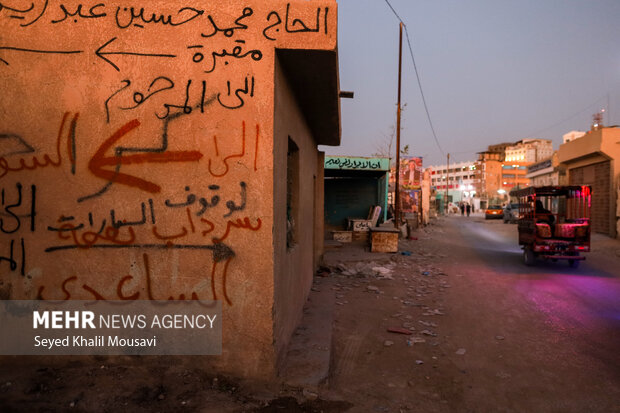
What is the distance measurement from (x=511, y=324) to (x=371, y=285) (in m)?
2.97

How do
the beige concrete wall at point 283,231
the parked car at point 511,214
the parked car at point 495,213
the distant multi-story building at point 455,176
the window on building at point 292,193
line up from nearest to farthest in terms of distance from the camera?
the beige concrete wall at point 283,231
the window on building at point 292,193
the parked car at point 511,214
the parked car at point 495,213
the distant multi-story building at point 455,176

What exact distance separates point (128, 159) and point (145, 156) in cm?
15

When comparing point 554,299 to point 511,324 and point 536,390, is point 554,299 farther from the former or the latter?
point 536,390

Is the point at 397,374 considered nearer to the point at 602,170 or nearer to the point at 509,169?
the point at 602,170

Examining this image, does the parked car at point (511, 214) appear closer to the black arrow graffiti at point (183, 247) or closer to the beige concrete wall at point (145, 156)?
the beige concrete wall at point (145, 156)

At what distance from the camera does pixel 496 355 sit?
413 cm

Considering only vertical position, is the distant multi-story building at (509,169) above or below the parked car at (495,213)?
above

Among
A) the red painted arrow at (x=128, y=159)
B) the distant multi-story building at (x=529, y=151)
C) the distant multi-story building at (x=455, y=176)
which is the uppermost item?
the distant multi-story building at (x=529, y=151)

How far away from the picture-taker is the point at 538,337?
4.68 metres

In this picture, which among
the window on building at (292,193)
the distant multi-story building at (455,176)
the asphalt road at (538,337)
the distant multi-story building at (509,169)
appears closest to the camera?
the asphalt road at (538,337)

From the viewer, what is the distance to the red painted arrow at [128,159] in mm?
2990

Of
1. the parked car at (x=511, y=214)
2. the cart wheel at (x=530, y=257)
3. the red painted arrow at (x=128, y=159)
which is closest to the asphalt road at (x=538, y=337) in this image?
the cart wheel at (x=530, y=257)

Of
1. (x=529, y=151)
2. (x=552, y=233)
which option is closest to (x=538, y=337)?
(x=552, y=233)

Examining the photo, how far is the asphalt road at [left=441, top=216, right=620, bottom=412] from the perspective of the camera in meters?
3.25
